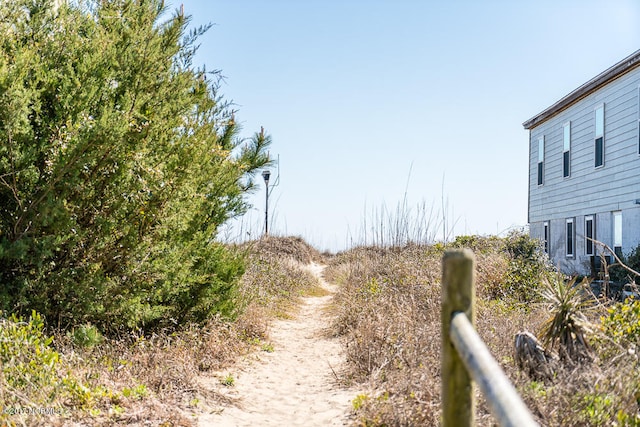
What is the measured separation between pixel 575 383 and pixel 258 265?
10855mm

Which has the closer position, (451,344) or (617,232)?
(451,344)

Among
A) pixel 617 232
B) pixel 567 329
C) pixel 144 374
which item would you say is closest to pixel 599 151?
pixel 617 232

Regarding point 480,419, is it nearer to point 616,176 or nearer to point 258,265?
point 258,265

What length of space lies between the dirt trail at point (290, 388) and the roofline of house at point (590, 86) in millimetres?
10075

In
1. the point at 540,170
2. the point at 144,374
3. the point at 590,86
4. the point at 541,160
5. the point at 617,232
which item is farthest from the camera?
the point at 540,170

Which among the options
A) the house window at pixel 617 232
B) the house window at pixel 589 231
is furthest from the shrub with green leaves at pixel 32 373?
the house window at pixel 589 231

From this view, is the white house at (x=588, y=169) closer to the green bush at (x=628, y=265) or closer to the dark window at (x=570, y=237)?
the dark window at (x=570, y=237)

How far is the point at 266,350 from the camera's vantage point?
8328 millimetres

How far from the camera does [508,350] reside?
6.04 m

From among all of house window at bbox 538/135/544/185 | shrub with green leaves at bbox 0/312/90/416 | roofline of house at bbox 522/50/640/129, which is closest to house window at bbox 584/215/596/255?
roofline of house at bbox 522/50/640/129

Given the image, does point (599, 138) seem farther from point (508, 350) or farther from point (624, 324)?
point (624, 324)

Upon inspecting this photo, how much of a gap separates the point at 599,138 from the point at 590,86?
4.90 ft

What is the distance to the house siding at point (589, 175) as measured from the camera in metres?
14.3

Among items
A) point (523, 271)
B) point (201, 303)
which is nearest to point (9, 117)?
point (201, 303)
